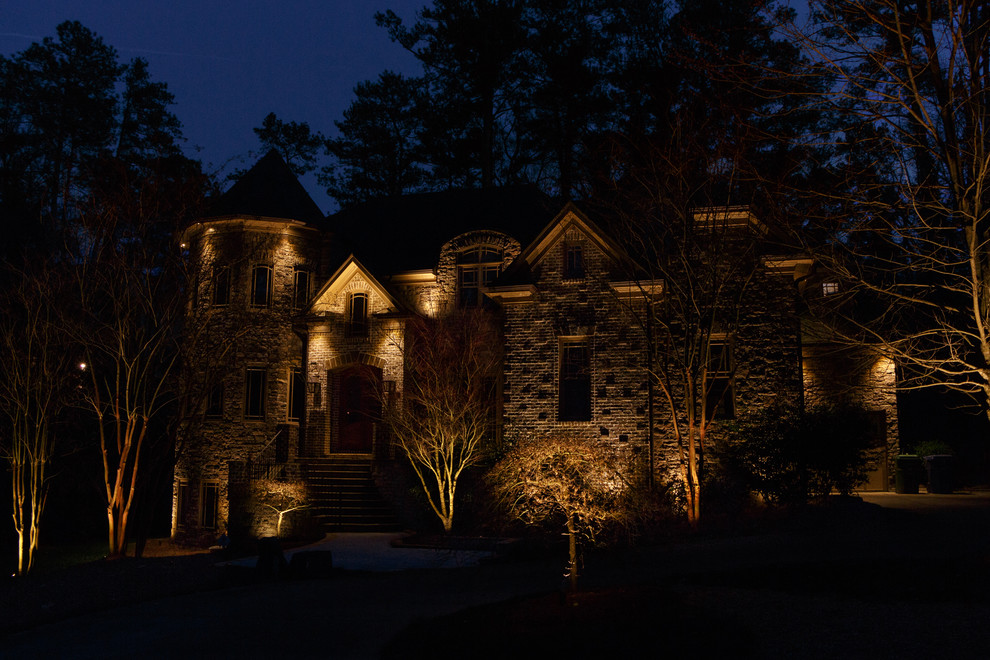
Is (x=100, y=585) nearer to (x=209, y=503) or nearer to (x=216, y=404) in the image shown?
(x=209, y=503)

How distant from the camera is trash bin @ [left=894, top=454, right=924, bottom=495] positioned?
20547 millimetres

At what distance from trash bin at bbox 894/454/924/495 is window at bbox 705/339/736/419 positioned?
5.79 meters

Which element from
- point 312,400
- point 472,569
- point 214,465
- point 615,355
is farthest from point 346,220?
point 472,569

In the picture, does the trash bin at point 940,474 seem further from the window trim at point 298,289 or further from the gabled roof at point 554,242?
the window trim at point 298,289

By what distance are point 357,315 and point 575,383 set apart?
244 inches

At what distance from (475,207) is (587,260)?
5589 mm

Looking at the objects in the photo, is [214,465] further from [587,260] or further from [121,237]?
[587,260]

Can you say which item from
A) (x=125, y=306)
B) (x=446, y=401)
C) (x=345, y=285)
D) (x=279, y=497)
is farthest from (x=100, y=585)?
(x=345, y=285)

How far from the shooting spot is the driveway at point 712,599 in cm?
700

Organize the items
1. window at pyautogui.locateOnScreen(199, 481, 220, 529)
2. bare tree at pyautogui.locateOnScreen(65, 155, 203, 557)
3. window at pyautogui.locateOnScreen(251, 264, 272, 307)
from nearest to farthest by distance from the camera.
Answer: bare tree at pyautogui.locateOnScreen(65, 155, 203, 557), window at pyautogui.locateOnScreen(199, 481, 220, 529), window at pyautogui.locateOnScreen(251, 264, 272, 307)

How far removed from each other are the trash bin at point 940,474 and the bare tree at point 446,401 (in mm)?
11156

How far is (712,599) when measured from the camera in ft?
27.5

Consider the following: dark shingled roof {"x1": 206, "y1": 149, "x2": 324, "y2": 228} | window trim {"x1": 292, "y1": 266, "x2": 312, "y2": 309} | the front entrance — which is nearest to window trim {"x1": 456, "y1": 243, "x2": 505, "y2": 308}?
window trim {"x1": 292, "y1": 266, "x2": 312, "y2": 309}

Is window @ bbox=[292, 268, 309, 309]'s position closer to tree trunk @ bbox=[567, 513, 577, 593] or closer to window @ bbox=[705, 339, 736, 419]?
window @ bbox=[705, 339, 736, 419]
